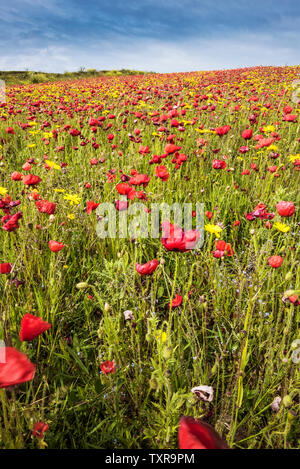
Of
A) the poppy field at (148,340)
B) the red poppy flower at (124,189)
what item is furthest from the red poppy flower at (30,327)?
the red poppy flower at (124,189)

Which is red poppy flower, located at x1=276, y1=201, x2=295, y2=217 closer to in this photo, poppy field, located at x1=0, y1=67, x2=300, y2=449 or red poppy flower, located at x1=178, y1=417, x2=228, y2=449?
poppy field, located at x1=0, y1=67, x2=300, y2=449

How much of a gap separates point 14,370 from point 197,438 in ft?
1.35

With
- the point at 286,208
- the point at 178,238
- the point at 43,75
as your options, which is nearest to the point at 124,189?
the point at 178,238

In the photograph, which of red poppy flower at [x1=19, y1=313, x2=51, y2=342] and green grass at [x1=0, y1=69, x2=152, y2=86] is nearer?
red poppy flower at [x1=19, y1=313, x2=51, y2=342]

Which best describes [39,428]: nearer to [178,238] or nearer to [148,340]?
[148,340]

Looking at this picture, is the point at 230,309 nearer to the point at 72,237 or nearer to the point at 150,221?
the point at 150,221

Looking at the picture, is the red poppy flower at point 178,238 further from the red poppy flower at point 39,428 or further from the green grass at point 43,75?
the green grass at point 43,75

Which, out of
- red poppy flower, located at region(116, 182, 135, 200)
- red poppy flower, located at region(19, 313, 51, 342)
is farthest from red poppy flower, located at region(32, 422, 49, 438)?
red poppy flower, located at region(116, 182, 135, 200)

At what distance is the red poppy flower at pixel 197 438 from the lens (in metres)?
0.52

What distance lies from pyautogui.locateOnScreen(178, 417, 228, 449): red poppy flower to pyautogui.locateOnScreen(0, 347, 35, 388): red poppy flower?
0.34 m

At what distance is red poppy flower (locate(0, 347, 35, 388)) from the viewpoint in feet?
2.02

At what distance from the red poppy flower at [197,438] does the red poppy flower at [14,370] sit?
341 millimetres

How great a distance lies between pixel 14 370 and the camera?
62cm
